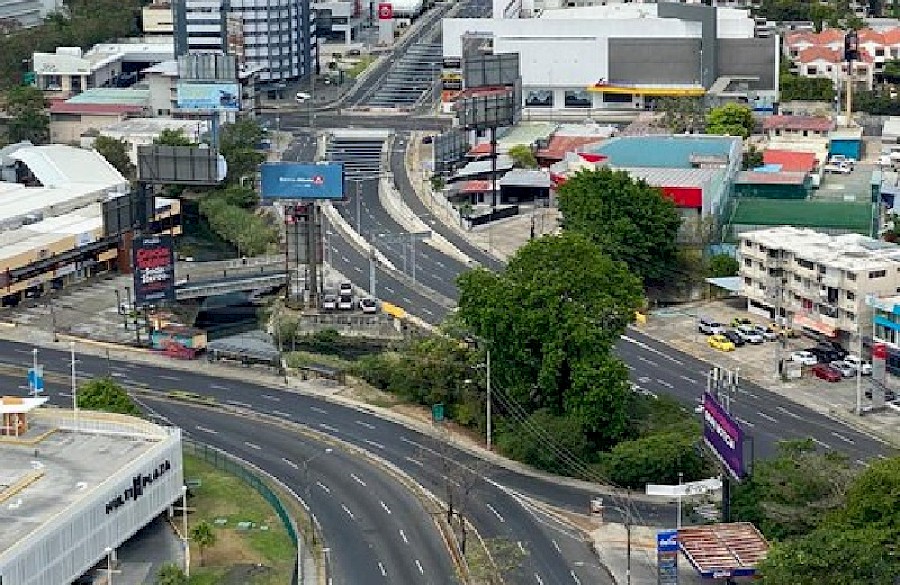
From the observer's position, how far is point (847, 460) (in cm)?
8394

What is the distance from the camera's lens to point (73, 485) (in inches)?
3093

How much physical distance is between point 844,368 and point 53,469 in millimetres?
44902

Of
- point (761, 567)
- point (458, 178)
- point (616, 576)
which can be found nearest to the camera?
point (761, 567)

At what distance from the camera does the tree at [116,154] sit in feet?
513

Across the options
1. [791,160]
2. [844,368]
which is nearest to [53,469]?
[844,368]

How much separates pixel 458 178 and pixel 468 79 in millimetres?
8674

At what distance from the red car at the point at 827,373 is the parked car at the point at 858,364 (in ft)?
4.17

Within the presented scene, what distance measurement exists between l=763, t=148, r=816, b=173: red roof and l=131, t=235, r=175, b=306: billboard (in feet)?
174

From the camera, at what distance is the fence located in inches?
3244

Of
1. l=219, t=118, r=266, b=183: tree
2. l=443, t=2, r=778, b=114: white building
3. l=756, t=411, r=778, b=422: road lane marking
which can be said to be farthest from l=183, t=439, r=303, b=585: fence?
l=443, t=2, r=778, b=114: white building

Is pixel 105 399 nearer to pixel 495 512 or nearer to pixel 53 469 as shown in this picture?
pixel 53 469

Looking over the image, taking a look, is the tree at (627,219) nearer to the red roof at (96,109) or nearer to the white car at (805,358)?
the white car at (805,358)

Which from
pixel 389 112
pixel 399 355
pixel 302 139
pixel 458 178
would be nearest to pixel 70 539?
pixel 399 355

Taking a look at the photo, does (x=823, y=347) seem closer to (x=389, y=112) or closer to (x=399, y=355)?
(x=399, y=355)
